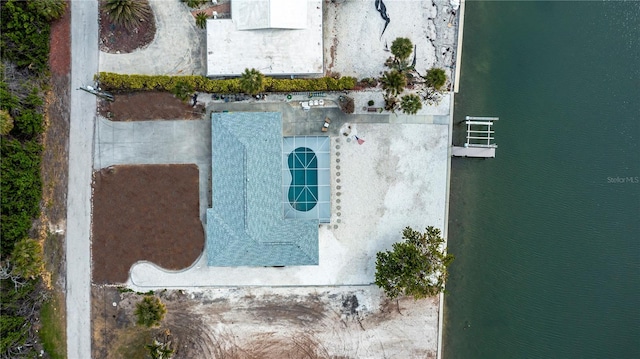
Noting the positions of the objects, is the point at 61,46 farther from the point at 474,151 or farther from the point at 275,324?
the point at 474,151

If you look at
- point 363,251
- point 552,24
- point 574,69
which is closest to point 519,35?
point 552,24

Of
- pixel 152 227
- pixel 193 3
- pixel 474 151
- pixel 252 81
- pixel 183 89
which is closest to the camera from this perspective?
pixel 252 81

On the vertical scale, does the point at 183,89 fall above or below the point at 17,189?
above

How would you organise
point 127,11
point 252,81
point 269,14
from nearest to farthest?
point 252,81, point 269,14, point 127,11

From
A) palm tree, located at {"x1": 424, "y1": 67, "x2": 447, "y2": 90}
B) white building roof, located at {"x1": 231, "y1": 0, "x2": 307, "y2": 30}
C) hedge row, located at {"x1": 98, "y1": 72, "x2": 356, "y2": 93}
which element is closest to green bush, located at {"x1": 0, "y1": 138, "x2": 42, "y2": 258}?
hedge row, located at {"x1": 98, "y1": 72, "x2": 356, "y2": 93}

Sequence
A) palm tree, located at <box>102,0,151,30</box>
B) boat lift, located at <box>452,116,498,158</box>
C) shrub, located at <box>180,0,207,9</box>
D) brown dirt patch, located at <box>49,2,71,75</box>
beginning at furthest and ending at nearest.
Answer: brown dirt patch, located at <box>49,2,71,75</box> < boat lift, located at <box>452,116,498,158</box> < shrub, located at <box>180,0,207,9</box> < palm tree, located at <box>102,0,151,30</box>

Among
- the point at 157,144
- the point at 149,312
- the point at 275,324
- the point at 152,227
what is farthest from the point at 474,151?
the point at 149,312

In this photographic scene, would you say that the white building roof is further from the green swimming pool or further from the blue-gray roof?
the green swimming pool
